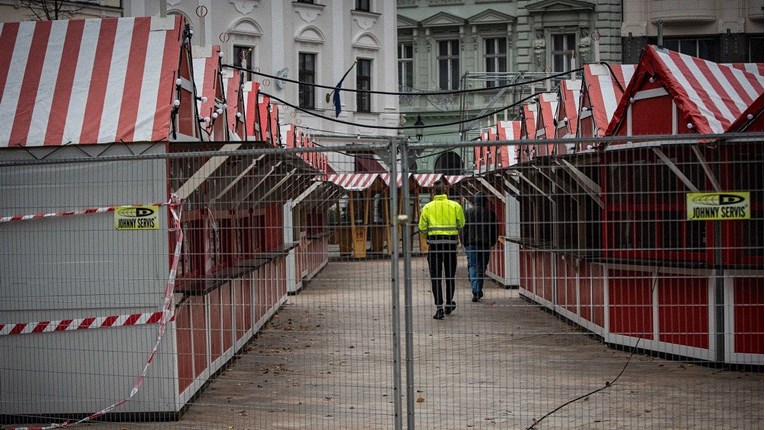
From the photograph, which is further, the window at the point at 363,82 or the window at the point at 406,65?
the window at the point at 406,65

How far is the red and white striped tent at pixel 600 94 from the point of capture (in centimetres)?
1883

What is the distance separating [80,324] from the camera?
10258mm

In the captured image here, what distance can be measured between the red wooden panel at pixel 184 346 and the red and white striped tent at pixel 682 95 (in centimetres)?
599

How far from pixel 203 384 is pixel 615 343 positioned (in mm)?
3981

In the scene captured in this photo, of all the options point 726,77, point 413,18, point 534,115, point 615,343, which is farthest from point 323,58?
point 615,343

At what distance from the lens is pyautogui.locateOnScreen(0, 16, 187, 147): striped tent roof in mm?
10492

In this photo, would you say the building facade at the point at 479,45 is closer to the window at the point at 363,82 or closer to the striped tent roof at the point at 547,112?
the window at the point at 363,82

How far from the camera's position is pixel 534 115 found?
27.0 meters

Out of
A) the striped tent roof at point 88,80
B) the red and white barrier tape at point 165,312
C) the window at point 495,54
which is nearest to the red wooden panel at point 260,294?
the striped tent roof at point 88,80

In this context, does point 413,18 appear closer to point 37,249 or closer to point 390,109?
point 390,109

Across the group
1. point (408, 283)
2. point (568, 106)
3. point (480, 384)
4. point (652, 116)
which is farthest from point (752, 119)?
point (568, 106)

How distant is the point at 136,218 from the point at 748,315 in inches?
199

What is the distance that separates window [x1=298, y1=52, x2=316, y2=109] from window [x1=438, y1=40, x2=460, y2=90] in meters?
9.52

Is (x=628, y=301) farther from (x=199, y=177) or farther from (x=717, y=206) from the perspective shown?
(x=199, y=177)
